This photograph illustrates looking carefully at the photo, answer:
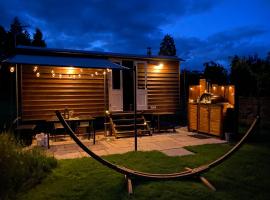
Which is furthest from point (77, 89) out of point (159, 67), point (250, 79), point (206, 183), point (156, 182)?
point (250, 79)

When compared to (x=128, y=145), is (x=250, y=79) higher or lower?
higher

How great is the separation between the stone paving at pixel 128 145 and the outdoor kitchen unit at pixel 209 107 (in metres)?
0.36

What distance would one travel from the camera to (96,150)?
6262mm

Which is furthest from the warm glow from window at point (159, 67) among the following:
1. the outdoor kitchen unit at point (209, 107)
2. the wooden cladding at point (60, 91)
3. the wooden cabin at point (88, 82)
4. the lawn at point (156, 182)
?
the lawn at point (156, 182)

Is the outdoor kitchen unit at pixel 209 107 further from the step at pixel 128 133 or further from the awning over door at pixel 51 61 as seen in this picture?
the awning over door at pixel 51 61

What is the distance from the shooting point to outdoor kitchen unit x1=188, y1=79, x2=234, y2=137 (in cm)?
739

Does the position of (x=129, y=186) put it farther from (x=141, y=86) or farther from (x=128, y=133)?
(x=141, y=86)

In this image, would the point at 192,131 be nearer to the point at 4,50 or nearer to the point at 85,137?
the point at 85,137

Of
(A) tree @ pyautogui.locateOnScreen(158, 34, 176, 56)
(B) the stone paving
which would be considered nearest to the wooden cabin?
(B) the stone paving

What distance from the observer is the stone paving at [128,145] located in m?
5.94

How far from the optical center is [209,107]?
25.7 ft

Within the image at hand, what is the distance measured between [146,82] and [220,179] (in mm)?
6730

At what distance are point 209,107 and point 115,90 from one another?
3913mm

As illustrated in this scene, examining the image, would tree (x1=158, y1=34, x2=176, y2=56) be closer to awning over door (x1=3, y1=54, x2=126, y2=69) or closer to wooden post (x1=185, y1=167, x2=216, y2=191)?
awning over door (x1=3, y1=54, x2=126, y2=69)
